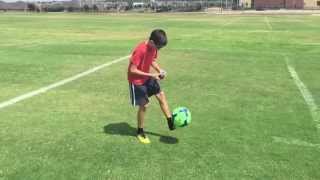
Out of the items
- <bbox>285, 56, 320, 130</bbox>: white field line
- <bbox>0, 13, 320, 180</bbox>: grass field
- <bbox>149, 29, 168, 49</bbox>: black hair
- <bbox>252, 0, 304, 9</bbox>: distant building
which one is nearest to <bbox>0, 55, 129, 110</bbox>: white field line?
<bbox>0, 13, 320, 180</bbox>: grass field

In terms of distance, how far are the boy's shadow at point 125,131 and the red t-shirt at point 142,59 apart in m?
0.84

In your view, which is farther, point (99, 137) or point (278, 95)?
point (278, 95)

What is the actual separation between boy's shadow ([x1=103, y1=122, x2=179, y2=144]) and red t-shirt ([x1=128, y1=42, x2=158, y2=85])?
841mm

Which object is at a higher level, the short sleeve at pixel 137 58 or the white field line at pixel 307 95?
the short sleeve at pixel 137 58

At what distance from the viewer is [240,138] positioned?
7.31 m

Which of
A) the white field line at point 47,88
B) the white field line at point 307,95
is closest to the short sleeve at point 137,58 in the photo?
the white field line at point 307,95

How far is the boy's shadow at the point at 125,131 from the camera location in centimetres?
713

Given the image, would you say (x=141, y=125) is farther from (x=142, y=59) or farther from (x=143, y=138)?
(x=142, y=59)

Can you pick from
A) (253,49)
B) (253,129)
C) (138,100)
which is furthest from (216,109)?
(253,49)

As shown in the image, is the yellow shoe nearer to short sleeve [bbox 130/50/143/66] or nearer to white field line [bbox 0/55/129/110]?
short sleeve [bbox 130/50/143/66]

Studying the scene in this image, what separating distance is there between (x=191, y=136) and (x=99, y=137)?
1.21 m

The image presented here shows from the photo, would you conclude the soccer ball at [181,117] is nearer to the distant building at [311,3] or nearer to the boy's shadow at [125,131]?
the boy's shadow at [125,131]

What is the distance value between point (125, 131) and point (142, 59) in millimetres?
1230

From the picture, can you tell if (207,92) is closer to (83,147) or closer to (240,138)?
(240,138)
